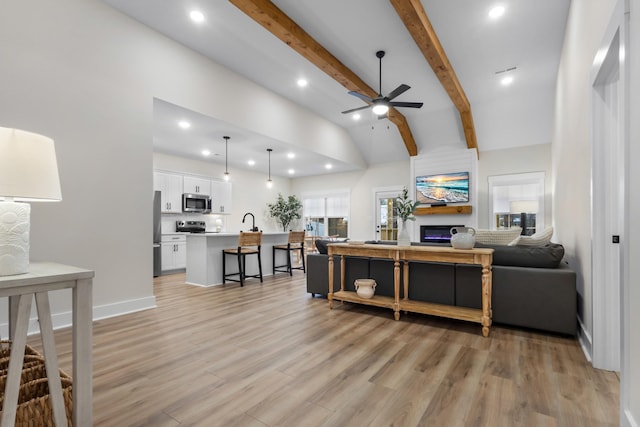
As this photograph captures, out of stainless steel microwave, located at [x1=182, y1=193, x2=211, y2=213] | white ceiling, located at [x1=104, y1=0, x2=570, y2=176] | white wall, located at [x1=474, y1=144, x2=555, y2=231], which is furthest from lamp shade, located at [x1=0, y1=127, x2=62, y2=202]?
white wall, located at [x1=474, y1=144, x2=555, y2=231]

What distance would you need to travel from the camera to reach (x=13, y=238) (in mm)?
1315

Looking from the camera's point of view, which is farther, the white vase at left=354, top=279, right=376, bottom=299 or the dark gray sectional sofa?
the white vase at left=354, top=279, right=376, bottom=299

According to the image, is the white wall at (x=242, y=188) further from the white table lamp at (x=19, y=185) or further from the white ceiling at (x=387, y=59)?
the white table lamp at (x=19, y=185)

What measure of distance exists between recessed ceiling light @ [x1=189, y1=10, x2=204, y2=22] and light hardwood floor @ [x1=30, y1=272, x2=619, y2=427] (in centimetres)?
340

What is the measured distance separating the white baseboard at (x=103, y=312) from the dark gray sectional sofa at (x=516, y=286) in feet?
9.58

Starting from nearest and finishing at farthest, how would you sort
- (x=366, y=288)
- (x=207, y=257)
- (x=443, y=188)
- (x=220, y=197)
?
(x=366, y=288) < (x=207, y=257) < (x=443, y=188) < (x=220, y=197)

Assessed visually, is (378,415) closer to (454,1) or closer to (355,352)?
(355,352)

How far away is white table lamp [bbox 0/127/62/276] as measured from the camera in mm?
1282

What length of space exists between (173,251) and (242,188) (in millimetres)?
2682

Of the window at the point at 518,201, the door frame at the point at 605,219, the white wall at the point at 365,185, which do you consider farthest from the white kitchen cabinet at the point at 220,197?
the door frame at the point at 605,219

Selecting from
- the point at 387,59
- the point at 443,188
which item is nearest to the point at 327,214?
the point at 443,188

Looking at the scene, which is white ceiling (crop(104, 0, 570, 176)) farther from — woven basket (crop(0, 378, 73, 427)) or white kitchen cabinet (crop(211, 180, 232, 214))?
woven basket (crop(0, 378, 73, 427))

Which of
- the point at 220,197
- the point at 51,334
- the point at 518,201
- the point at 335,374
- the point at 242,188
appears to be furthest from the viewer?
the point at 242,188

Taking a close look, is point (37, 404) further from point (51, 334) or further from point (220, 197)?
point (220, 197)
